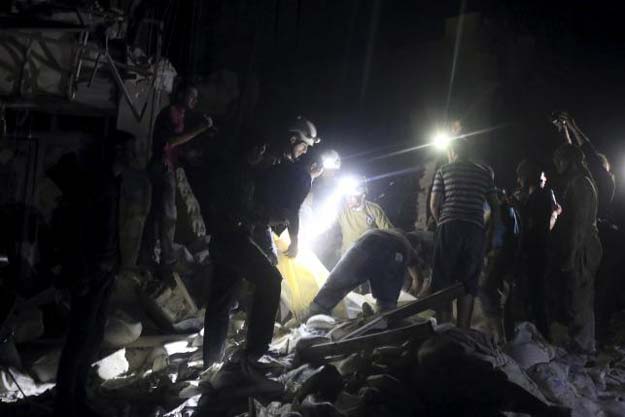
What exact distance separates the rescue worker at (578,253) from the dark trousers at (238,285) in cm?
432

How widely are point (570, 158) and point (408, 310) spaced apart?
3.75 metres

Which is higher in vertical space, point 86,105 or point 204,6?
point 204,6

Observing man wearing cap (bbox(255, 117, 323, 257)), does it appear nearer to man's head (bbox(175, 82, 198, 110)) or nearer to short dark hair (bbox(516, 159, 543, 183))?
man's head (bbox(175, 82, 198, 110))

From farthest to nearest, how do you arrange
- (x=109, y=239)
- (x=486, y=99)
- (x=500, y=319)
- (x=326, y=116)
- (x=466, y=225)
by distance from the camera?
(x=326, y=116) → (x=486, y=99) → (x=500, y=319) → (x=466, y=225) → (x=109, y=239)

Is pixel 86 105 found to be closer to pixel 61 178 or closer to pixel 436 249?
pixel 61 178

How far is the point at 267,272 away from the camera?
5219mm

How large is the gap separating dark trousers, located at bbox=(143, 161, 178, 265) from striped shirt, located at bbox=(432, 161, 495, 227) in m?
3.95

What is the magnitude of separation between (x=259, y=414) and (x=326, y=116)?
11067 millimetres

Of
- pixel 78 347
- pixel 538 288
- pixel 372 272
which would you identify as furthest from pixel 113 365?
pixel 538 288

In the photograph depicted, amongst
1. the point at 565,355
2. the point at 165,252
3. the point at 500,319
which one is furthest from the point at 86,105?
the point at 565,355

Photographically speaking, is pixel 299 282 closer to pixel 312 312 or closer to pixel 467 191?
pixel 312 312

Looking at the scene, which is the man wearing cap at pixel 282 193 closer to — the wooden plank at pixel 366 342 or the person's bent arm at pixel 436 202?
the wooden plank at pixel 366 342

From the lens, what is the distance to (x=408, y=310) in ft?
17.9

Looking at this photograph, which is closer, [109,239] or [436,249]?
[109,239]
